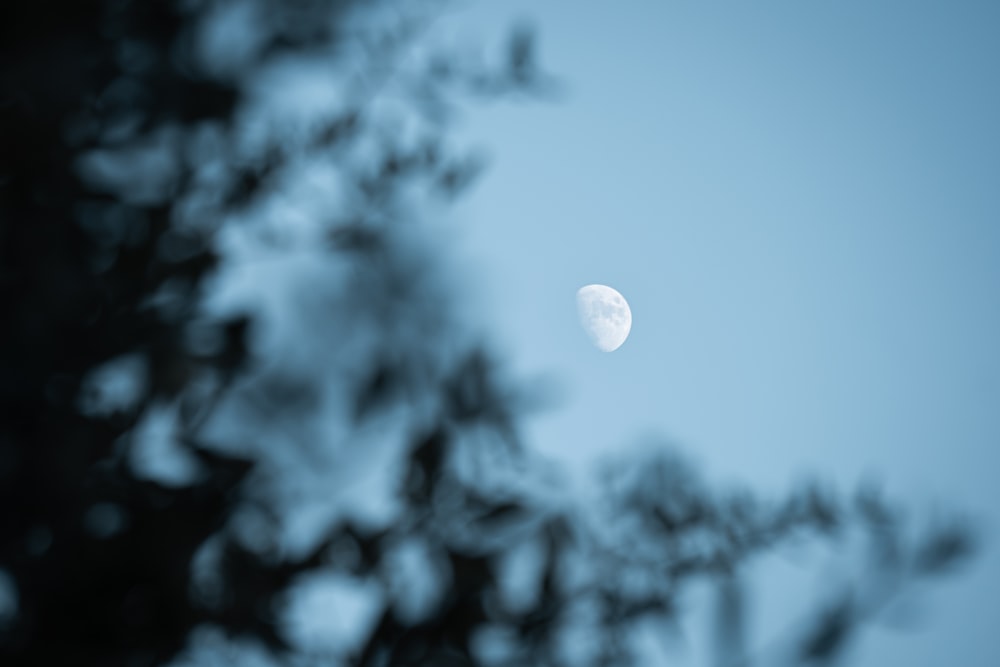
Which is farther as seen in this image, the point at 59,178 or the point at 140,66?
the point at 140,66

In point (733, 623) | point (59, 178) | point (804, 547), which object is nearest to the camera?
point (733, 623)

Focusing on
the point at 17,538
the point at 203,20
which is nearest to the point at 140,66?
the point at 203,20

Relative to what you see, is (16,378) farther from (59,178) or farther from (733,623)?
(733,623)

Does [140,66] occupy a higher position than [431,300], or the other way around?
[140,66]

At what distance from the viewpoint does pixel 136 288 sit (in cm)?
116

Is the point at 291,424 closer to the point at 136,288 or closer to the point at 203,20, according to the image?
the point at 136,288

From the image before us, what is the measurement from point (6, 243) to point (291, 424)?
0.40 meters

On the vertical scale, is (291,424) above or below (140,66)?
below

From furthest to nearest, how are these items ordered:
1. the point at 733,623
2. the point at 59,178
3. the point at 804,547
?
1. the point at 804,547
2. the point at 59,178
3. the point at 733,623

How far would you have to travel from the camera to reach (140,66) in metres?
1.21

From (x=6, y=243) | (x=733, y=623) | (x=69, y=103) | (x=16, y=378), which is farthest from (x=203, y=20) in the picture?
(x=733, y=623)

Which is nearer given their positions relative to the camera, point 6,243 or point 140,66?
point 6,243

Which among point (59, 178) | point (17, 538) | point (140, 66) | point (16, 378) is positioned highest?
point (140, 66)

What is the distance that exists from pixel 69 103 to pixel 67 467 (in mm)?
404
